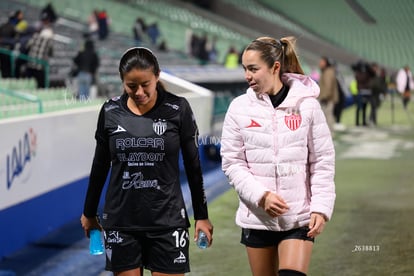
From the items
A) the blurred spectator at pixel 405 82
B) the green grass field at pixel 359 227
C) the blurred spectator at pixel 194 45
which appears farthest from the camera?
the blurred spectator at pixel 194 45

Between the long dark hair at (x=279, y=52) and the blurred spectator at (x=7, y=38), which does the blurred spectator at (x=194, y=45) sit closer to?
the blurred spectator at (x=7, y=38)

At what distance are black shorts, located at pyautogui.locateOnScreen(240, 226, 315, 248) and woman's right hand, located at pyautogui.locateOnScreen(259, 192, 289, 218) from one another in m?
0.15

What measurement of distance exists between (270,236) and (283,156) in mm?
396

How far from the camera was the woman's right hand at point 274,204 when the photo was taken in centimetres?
366

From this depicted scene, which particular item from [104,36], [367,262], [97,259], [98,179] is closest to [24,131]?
[97,259]

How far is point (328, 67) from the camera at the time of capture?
17.4 meters

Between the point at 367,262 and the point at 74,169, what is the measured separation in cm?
337

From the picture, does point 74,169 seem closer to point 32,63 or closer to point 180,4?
point 32,63

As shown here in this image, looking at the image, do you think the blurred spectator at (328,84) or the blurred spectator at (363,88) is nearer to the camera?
the blurred spectator at (328,84)

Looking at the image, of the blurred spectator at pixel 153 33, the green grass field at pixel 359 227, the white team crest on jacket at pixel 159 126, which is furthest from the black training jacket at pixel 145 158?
the blurred spectator at pixel 153 33

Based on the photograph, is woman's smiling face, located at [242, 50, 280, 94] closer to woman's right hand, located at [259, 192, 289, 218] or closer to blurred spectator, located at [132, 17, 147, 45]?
woman's right hand, located at [259, 192, 289, 218]

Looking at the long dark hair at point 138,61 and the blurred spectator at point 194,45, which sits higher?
the long dark hair at point 138,61

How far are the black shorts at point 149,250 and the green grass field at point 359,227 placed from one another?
266cm

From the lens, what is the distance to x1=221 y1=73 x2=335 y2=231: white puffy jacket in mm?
3746
